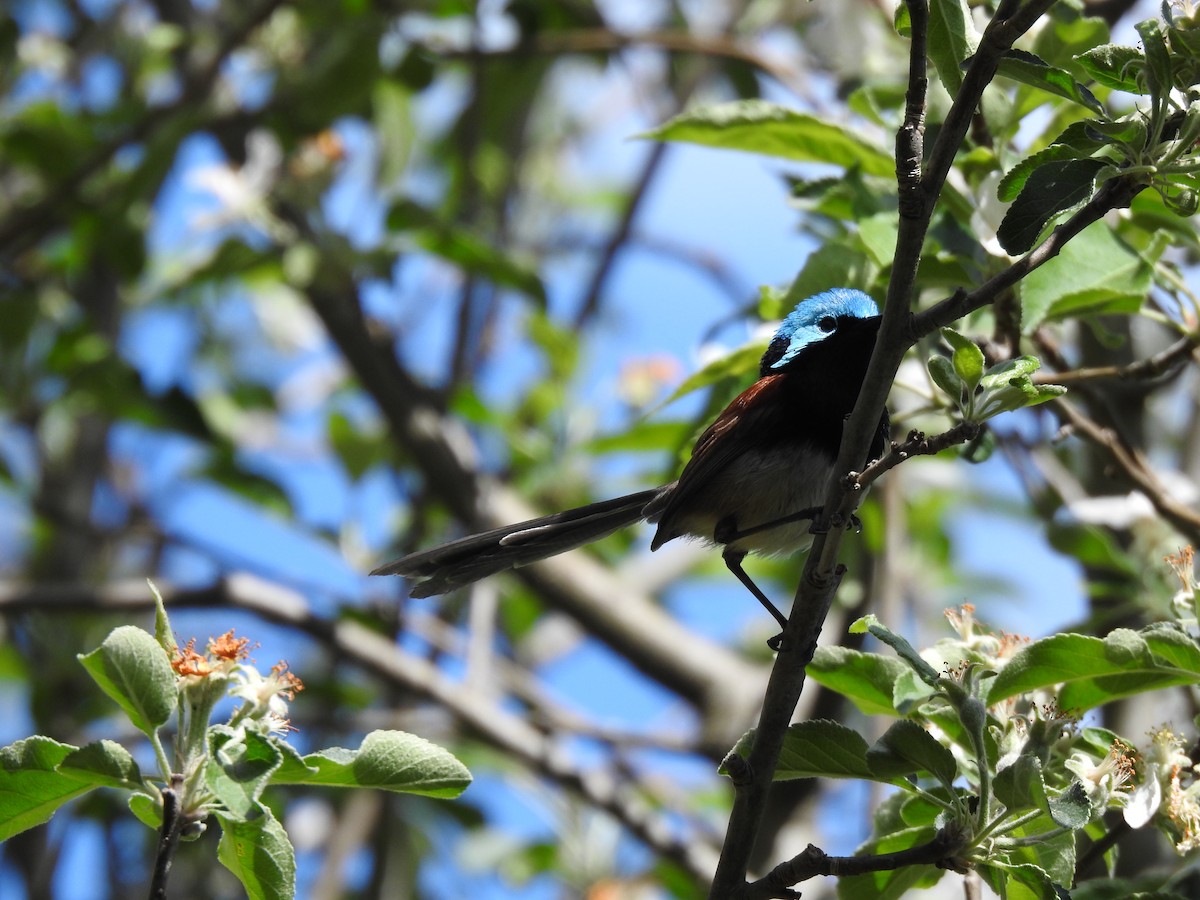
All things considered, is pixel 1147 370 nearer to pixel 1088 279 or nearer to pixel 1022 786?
pixel 1088 279

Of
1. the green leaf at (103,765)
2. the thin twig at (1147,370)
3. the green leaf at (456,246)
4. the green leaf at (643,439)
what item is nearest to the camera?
the green leaf at (103,765)

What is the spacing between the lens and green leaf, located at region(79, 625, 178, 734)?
212 cm

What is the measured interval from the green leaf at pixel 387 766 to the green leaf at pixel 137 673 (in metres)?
0.23

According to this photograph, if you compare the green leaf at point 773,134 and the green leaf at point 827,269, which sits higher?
the green leaf at point 773,134

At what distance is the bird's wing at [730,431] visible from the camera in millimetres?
3408

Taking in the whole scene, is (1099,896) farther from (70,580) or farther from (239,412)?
(239,412)

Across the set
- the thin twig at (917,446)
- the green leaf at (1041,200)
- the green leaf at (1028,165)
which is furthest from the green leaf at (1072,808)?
the green leaf at (1028,165)

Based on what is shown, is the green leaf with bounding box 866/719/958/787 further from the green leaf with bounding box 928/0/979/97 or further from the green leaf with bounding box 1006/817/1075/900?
the green leaf with bounding box 928/0/979/97

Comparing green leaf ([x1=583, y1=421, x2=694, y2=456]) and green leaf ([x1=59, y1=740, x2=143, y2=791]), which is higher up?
green leaf ([x1=583, y1=421, x2=694, y2=456])

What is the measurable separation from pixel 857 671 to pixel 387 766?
2.90 ft

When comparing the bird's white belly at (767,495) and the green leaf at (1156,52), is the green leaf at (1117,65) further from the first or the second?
the bird's white belly at (767,495)

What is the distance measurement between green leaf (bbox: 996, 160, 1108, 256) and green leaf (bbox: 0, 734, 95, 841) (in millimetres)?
1773

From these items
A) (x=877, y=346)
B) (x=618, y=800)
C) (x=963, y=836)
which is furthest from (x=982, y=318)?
(x=618, y=800)

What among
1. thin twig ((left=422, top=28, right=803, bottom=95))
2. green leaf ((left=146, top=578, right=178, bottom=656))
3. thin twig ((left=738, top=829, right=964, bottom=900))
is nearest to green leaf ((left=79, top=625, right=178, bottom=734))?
green leaf ((left=146, top=578, right=178, bottom=656))
